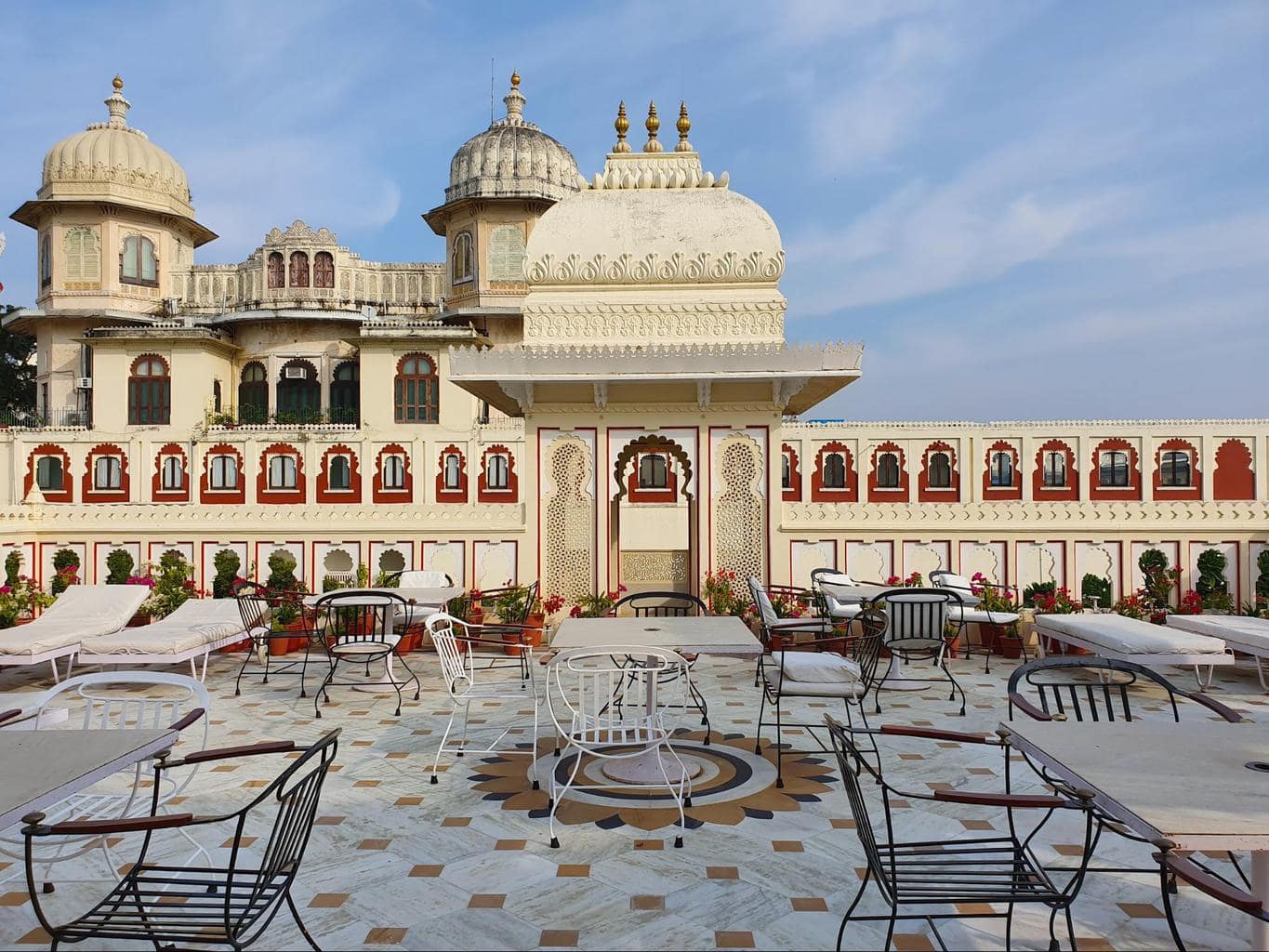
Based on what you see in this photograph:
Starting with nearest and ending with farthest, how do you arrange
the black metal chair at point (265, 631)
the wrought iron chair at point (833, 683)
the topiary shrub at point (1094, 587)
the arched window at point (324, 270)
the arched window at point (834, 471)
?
the wrought iron chair at point (833, 683) → the black metal chair at point (265, 631) → the topiary shrub at point (1094, 587) → the arched window at point (834, 471) → the arched window at point (324, 270)

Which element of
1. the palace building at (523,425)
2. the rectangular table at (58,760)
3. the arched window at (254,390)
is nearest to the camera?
the rectangular table at (58,760)

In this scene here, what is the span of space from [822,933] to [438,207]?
33.1 m

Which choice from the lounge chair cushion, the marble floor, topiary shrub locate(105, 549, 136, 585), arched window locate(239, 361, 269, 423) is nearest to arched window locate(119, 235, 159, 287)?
arched window locate(239, 361, 269, 423)

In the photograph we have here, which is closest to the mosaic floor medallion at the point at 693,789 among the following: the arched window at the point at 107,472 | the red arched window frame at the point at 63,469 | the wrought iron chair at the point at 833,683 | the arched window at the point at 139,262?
the wrought iron chair at the point at 833,683

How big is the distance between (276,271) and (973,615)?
1152 inches

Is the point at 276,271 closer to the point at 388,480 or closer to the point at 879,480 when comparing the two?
the point at 388,480

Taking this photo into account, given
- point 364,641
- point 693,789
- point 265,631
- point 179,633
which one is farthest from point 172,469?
point 693,789

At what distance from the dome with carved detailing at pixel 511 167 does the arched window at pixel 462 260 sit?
1.51 m

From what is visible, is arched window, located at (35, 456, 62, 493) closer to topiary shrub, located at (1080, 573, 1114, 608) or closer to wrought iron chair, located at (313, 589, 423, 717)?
wrought iron chair, located at (313, 589, 423, 717)

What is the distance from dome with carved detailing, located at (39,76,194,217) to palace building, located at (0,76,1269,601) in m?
0.11

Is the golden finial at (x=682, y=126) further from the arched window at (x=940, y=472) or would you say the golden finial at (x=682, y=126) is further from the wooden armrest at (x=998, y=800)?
the arched window at (x=940, y=472)

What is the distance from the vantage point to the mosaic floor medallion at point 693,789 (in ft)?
16.8

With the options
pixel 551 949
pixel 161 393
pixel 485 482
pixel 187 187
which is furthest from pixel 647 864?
pixel 187 187

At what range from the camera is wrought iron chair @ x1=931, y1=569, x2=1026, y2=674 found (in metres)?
10.1
